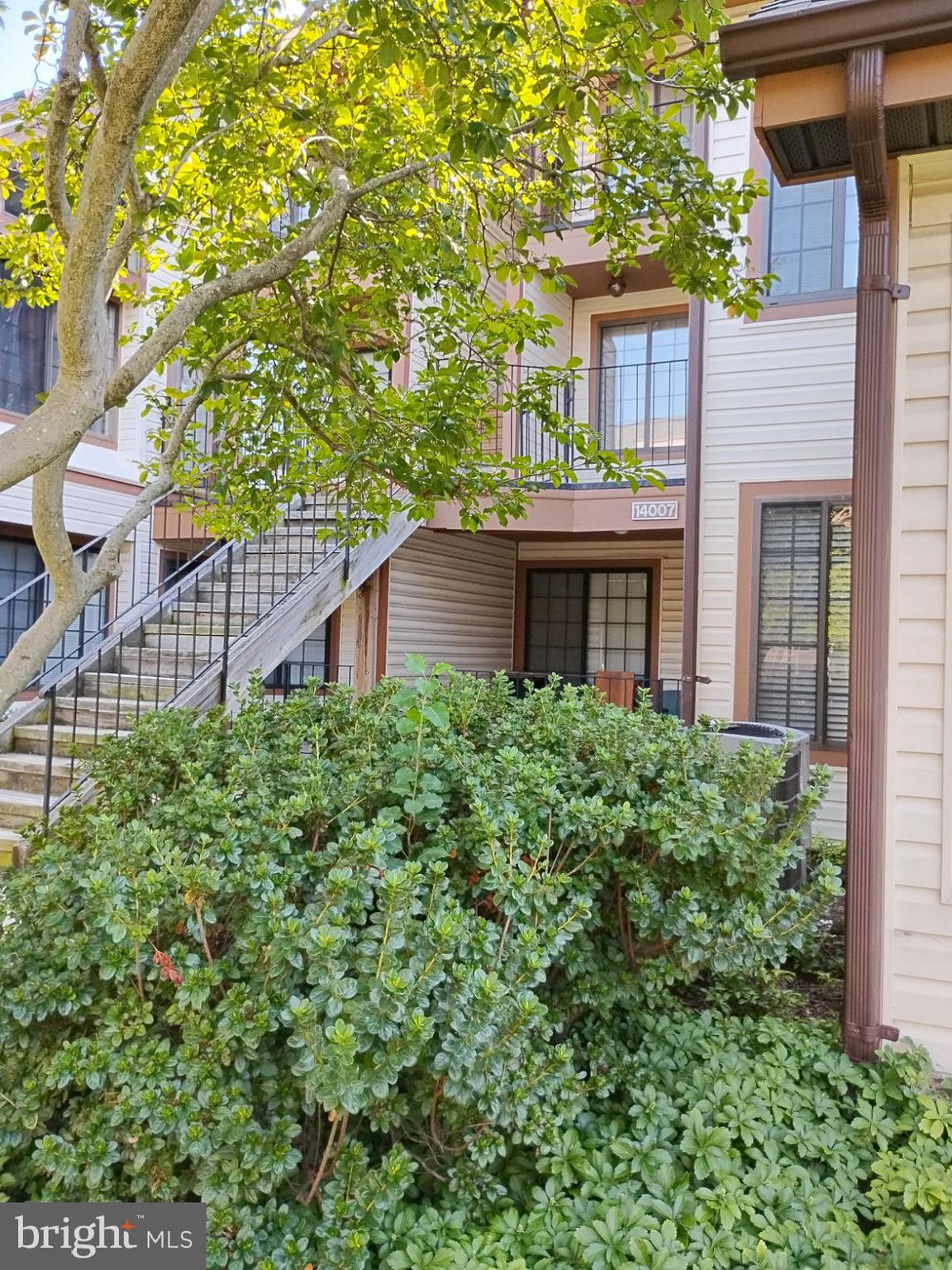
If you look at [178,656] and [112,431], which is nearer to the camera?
[178,656]

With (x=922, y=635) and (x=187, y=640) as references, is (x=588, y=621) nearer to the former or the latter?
(x=187, y=640)

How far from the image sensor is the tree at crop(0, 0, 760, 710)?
12.2 feet

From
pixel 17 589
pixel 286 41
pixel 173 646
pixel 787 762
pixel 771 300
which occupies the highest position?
pixel 286 41

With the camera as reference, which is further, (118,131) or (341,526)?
(341,526)

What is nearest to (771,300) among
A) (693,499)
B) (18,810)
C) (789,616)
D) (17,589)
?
(693,499)

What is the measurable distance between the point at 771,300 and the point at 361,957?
674 centimetres

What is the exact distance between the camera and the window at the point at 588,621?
35.4ft

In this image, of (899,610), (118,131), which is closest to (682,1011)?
(899,610)

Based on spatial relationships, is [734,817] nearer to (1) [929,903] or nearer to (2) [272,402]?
(1) [929,903]

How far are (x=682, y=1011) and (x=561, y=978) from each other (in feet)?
2.17

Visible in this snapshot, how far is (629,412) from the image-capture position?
988 centimetres

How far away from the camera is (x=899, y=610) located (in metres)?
3.23

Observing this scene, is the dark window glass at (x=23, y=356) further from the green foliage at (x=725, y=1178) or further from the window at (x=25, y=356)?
the green foliage at (x=725, y=1178)

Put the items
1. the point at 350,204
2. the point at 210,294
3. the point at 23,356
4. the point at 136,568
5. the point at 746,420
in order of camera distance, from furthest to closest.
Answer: the point at 136,568 < the point at 23,356 < the point at 746,420 < the point at 350,204 < the point at 210,294
